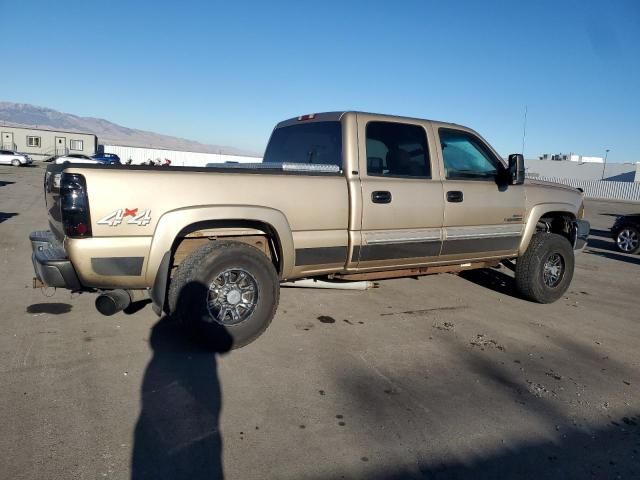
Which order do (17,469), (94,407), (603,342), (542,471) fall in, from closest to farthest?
(17,469) < (542,471) < (94,407) < (603,342)

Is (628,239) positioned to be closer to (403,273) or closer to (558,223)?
(558,223)

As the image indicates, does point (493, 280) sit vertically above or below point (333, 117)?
below

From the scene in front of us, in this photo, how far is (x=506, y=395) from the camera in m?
3.50

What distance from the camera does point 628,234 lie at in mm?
11500

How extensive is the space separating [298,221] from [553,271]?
362 centimetres

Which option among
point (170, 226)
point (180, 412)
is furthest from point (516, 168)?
point (180, 412)

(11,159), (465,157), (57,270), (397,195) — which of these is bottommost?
(57,270)

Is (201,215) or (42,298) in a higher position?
(201,215)

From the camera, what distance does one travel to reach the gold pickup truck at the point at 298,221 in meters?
3.50

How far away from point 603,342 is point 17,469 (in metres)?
4.84

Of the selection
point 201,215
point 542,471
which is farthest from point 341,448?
point 201,215

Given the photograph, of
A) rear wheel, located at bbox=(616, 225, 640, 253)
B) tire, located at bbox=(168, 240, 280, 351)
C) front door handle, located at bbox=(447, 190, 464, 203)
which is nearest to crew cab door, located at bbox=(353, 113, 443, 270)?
front door handle, located at bbox=(447, 190, 464, 203)

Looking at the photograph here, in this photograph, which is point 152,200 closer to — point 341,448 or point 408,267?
point 341,448

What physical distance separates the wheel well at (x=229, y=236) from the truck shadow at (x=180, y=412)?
0.43 meters
